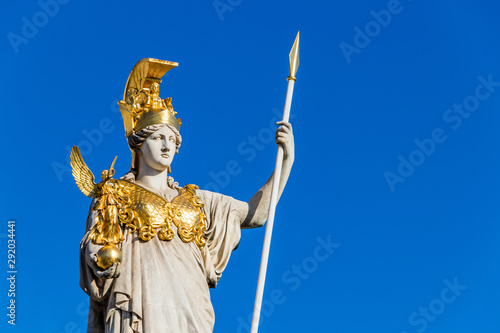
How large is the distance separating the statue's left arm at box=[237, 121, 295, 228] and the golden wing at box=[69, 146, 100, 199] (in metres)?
2.04

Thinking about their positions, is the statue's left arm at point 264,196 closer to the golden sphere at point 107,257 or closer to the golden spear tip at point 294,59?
the golden spear tip at point 294,59

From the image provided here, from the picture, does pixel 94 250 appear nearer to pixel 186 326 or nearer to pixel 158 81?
pixel 186 326

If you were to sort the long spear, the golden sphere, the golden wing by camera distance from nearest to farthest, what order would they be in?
the golden sphere < the long spear < the golden wing

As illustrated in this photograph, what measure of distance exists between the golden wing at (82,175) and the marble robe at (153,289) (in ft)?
1.18

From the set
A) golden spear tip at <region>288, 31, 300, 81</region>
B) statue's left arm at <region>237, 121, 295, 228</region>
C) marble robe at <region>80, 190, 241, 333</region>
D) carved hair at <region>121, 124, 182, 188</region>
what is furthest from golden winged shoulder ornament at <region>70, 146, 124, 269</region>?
golden spear tip at <region>288, 31, 300, 81</region>

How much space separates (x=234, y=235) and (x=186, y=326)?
1.75m

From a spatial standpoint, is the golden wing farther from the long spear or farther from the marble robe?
the long spear

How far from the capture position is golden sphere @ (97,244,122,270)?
42.8ft

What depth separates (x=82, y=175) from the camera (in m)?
14.1

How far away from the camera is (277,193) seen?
46.6 feet

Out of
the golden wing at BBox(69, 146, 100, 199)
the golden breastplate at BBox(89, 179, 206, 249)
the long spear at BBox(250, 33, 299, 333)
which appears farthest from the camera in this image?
the golden wing at BBox(69, 146, 100, 199)

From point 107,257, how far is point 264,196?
257 centimetres

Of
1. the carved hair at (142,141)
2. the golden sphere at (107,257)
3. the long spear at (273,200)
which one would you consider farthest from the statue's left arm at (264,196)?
the golden sphere at (107,257)

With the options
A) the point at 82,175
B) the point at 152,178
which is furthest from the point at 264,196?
the point at 82,175
